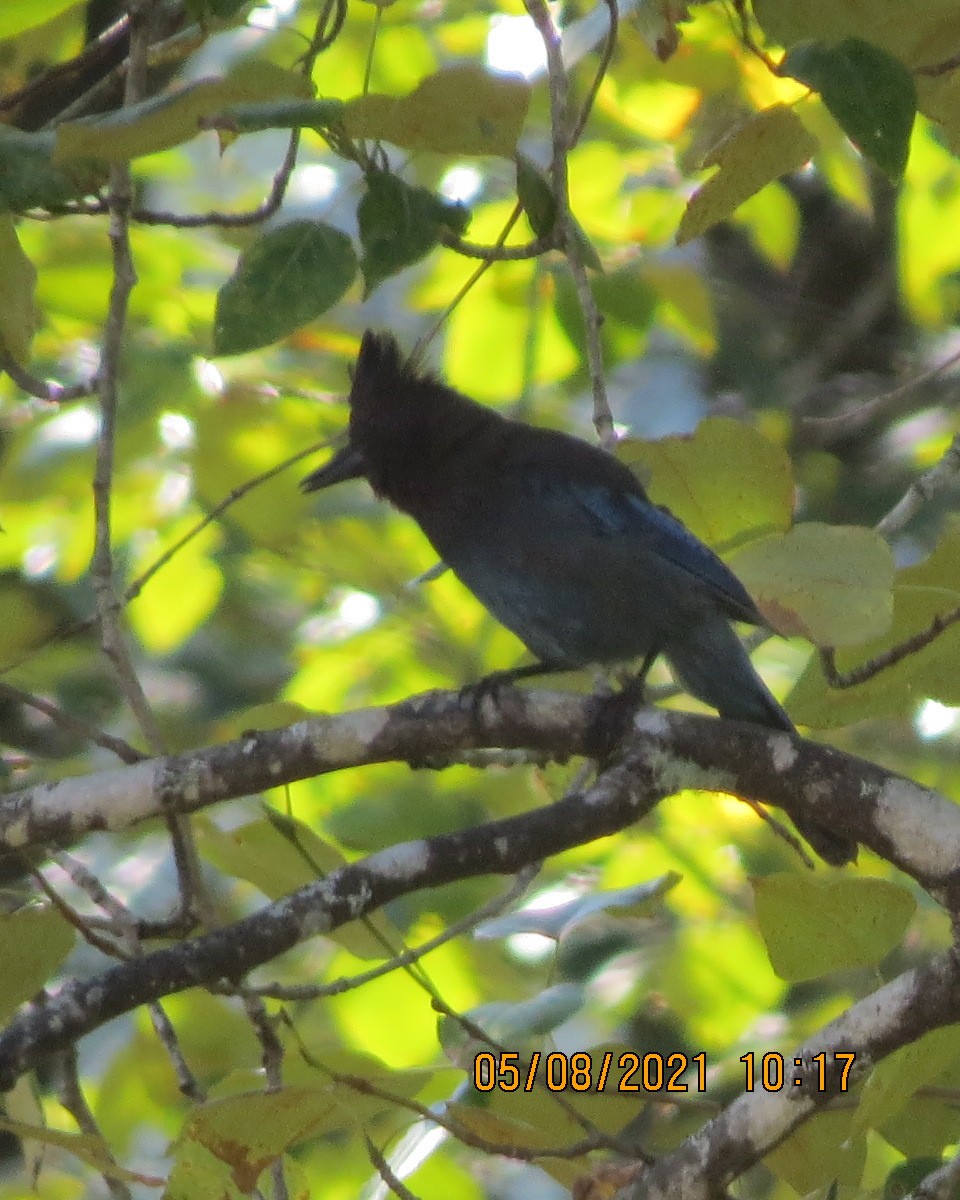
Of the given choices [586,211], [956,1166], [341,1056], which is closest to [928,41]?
[956,1166]

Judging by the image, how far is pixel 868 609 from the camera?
1760 mm

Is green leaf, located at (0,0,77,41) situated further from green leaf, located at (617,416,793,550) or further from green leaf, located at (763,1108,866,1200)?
green leaf, located at (763,1108,866,1200)

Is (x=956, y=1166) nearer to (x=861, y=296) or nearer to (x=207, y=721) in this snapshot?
(x=207, y=721)

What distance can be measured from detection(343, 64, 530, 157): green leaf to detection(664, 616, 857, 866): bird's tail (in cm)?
160

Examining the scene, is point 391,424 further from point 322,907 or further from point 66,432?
point 322,907

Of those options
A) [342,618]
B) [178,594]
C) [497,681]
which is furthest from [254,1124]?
[342,618]

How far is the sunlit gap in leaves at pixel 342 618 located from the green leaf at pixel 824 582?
7.83 feet

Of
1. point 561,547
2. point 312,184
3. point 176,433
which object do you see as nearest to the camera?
point 561,547

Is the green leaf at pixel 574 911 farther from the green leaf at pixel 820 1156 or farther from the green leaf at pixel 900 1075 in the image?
the green leaf at pixel 900 1075

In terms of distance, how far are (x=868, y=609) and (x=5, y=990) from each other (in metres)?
1.19

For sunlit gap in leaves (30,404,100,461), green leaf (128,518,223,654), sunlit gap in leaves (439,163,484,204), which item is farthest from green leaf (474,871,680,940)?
sunlit gap in leaves (439,163,484,204)

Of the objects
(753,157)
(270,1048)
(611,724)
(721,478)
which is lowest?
(270,1048)

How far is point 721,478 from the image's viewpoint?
7.41 feet

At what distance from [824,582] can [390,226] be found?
0.79 metres
